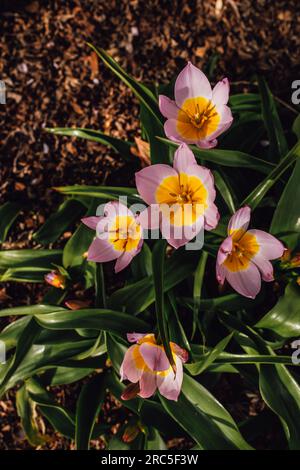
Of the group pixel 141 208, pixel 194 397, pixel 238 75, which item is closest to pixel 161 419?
pixel 194 397

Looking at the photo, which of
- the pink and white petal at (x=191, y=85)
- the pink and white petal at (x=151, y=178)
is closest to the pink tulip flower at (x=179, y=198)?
the pink and white petal at (x=151, y=178)

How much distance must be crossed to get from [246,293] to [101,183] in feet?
3.08

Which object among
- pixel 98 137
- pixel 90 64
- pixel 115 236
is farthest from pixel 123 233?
pixel 90 64

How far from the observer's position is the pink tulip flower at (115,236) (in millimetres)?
1358

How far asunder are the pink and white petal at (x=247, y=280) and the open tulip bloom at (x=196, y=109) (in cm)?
32

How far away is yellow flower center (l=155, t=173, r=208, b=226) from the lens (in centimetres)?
121

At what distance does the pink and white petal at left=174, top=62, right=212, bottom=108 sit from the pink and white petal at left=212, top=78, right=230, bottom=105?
0.02m

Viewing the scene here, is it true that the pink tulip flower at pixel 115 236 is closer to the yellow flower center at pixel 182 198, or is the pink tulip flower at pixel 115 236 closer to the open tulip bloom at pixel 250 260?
the yellow flower center at pixel 182 198

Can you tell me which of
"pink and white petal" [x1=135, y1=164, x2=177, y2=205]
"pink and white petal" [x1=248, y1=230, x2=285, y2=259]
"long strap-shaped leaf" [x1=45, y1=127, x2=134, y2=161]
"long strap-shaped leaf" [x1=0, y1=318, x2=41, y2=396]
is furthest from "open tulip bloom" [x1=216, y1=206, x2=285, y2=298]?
"long strap-shaped leaf" [x1=45, y1=127, x2=134, y2=161]

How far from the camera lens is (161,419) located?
64.4 inches

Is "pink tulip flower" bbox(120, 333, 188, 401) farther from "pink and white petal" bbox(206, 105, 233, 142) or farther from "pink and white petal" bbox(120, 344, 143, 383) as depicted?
"pink and white petal" bbox(206, 105, 233, 142)

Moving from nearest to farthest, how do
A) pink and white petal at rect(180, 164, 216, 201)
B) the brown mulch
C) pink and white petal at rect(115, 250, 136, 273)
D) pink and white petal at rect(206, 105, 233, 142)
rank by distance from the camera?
1. pink and white petal at rect(180, 164, 216, 201)
2. pink and white petal at rect(206, 105, 233, 142)
3. pink and white petal at rect(115, 250, 136, 273)
4. the brown mulch

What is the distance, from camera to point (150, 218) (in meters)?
1.18
